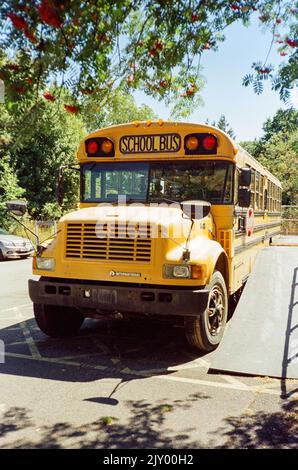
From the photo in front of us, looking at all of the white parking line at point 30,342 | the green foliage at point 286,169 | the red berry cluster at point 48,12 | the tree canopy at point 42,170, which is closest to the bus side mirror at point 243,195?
the white parking line at point 30,342

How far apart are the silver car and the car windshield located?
31.1 feet

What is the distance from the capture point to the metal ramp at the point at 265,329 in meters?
4.44

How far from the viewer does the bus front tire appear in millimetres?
4684

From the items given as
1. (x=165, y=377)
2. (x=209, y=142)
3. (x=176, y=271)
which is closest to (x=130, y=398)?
(x=165, y=377)

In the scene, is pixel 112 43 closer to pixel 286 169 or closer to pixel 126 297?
pixel 126 297

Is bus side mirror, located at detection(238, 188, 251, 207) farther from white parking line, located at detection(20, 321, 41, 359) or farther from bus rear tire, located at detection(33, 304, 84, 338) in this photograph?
white parking line, located at detection(20, 321, 41, 359)

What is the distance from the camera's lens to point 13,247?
14695 mm

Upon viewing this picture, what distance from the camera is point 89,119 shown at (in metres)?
4.50

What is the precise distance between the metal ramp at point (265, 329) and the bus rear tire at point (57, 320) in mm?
2001

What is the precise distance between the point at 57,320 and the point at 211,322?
192 cm

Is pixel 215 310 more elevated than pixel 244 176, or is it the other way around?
pixel 244 176

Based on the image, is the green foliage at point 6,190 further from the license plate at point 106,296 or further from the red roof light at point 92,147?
the license plate at point 106,296
